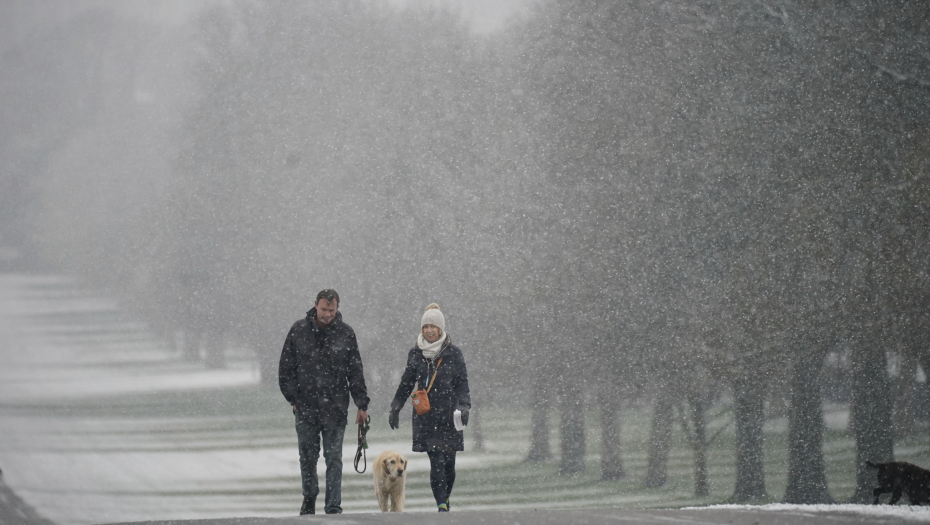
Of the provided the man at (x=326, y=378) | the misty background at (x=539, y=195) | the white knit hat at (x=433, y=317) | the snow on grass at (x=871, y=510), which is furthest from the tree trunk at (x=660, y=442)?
the man at (x=326, y=378)

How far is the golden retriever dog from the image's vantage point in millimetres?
6418

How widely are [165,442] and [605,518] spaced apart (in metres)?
9.62

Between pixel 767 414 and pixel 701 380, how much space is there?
0.92 meters

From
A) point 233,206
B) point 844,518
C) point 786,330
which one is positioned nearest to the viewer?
point 844,518

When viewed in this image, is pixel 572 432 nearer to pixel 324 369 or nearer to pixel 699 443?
pixel 699 443

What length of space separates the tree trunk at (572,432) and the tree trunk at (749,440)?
6.93ft

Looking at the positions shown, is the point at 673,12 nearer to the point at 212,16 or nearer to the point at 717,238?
the point at 717,238

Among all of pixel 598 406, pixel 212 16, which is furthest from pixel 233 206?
pixel 598 406

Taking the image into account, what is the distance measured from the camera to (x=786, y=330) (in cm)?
1091

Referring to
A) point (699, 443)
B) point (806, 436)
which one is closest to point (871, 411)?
point (806, 436)

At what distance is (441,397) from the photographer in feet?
20.4

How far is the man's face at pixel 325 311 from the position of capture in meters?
5.89

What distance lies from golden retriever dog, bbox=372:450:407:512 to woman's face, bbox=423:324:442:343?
93 cm

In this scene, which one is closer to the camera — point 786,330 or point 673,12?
point 786,330
